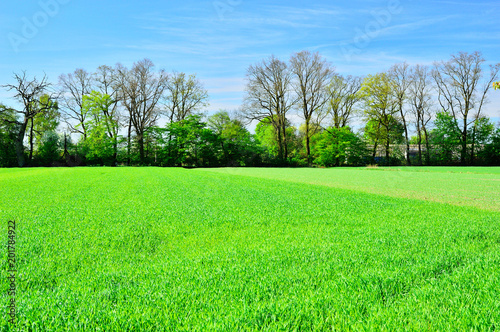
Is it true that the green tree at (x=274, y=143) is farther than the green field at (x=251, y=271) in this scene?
Yes

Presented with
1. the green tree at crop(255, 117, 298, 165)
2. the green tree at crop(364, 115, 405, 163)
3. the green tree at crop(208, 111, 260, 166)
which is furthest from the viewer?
the green tree at crop(255, 117, 298, 165)

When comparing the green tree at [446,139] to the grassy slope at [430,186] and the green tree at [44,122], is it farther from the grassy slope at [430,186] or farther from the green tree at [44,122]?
the green tree at [44,122]

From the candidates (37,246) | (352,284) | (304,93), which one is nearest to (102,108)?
(304,93)

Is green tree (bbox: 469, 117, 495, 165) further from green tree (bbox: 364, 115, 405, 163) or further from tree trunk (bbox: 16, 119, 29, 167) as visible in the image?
tree trunk (bbox: 16, 119, 29, 167)

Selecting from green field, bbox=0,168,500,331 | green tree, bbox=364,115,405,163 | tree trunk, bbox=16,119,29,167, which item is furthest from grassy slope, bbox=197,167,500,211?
tree trunk, bbox=16,119,29,167

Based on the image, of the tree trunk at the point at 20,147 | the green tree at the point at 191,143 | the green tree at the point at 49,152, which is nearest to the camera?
the tree trunk at the point at 20,147

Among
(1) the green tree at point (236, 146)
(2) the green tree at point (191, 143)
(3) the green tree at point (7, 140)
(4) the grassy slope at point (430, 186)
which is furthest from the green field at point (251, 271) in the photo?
(1) the green tree at point (236, 146)

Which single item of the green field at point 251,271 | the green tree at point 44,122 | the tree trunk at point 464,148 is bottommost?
the green field at point 251,271

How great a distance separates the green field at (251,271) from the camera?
1.72m

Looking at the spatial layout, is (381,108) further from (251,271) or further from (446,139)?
(251,271)

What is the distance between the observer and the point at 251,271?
242 cm

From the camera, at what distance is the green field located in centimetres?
172

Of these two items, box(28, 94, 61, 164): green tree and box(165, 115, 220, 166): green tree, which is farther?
box(165, 115, 220, 166): green tree

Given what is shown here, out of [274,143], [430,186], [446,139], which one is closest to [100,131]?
[274,143]
